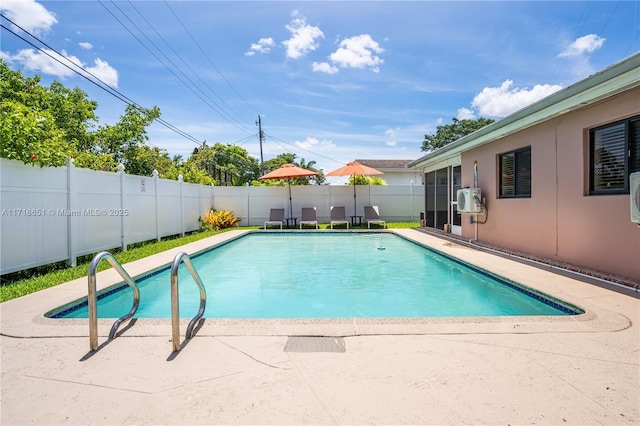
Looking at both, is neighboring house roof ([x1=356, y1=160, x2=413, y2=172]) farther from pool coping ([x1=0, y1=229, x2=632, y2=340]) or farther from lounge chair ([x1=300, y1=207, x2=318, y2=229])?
pool coping ([x1=0, y1=229, x2=632, y2=340])

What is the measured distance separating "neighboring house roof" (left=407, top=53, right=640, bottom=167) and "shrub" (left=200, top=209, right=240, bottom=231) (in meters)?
10.9

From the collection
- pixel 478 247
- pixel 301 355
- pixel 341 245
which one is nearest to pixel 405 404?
pixel 301 355

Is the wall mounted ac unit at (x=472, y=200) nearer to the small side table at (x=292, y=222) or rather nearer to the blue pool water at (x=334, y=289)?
the blue pool water at (x=334, y=289)

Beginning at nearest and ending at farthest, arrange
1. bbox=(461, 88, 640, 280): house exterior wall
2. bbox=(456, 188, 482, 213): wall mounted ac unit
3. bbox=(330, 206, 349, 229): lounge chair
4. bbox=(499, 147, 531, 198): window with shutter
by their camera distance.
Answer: bbox=(461, 88, 640, 280): house exterior wall
bbox=(499, 147, 531, 198): window with shutter
bbox=(456, 188, 482, 213): wall mounted ac unit
bbox=(330, 206, 349, 229): lounge chair

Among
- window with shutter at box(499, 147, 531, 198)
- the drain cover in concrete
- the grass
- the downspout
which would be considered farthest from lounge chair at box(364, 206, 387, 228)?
the drain cover in concrete

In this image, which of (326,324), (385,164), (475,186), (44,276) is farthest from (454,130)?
(44,276)

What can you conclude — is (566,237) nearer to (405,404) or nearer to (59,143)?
(405,404)

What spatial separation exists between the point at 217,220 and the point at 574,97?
Result: 42.9 ft

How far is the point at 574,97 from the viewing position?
5.23 meters

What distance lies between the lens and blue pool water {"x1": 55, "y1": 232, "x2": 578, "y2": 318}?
475 cm

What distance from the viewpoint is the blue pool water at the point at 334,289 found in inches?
187

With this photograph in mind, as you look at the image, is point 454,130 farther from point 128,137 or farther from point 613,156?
point 613,156

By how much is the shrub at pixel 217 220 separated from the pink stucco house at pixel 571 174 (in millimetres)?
10492

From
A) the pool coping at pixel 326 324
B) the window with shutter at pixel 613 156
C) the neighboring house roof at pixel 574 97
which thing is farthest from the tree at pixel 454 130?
the pool coping at pixel 326 324
